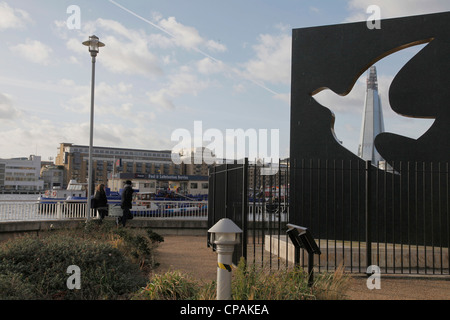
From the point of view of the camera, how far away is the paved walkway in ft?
24.1

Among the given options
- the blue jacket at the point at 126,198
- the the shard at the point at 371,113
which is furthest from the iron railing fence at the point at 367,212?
the the shard at the point at 371,113

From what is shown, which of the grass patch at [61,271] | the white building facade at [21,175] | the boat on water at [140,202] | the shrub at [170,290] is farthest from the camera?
the white building facade at [21,175]

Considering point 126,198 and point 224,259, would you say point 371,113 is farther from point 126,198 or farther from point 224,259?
point 224,259

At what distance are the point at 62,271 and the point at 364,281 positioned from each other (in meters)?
5.71

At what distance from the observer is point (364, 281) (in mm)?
8453

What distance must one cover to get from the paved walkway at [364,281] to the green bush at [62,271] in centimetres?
92

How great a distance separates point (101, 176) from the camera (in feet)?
446

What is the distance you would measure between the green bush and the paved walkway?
3.01 ft

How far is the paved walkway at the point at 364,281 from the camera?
7.35m

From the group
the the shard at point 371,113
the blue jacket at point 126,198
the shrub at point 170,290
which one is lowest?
the shrub at point 170,290

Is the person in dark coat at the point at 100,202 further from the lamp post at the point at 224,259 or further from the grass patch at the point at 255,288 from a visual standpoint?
the lamp post at the point at 224,259

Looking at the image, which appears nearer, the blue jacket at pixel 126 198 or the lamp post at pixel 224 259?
the lamp post at pixel 224 259

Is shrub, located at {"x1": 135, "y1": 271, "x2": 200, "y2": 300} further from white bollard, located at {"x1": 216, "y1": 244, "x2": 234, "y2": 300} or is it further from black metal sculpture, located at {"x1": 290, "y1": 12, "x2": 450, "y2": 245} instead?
black metal sculpture, located at {"x1": 290, "y1": 12, "x2": 450, "y2": 245}

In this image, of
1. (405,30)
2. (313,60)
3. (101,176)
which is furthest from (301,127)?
(101,176)
